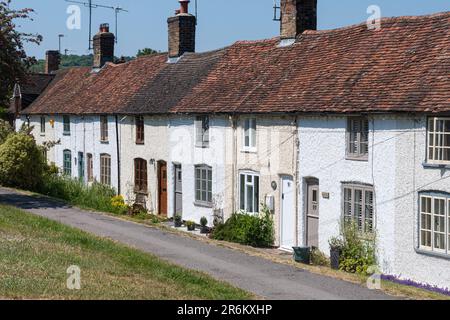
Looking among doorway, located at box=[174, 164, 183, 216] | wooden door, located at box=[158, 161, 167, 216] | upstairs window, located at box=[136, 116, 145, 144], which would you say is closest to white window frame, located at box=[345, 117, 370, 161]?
doorway, located at box=[174, 164, 183, 216]

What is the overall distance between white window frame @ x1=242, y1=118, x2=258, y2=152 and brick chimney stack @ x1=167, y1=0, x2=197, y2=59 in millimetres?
10384

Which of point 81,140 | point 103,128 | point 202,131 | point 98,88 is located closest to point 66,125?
point 81,140

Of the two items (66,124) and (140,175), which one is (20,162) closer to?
(140,175)

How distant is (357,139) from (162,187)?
41.4 feet

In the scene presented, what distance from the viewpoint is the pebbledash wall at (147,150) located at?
30312 mm

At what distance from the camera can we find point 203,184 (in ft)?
90.1

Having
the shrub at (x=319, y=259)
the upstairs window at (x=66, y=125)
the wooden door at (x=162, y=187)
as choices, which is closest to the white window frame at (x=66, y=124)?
the upstairs window at (x=66, y=125)

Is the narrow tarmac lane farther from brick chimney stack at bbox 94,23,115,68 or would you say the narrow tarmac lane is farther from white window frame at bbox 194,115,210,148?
brick chimney stack at bbox 94,23,115,68

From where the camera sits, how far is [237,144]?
25156 mm

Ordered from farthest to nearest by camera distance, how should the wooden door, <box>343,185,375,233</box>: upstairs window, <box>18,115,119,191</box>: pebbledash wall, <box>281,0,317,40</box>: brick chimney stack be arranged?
<box>18,115,119,191</box>: pebbledash wall
the wooden door
<box>281,0,317,40</box>: brick chimney stack
<box>343,185,375,233</box>: upstairs window

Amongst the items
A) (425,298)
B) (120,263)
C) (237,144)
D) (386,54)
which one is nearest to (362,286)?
(425,298)

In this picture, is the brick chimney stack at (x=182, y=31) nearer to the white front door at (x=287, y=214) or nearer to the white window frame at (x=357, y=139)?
the white front door at (x=287, y=214)

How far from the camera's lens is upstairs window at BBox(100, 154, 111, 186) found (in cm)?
3559
